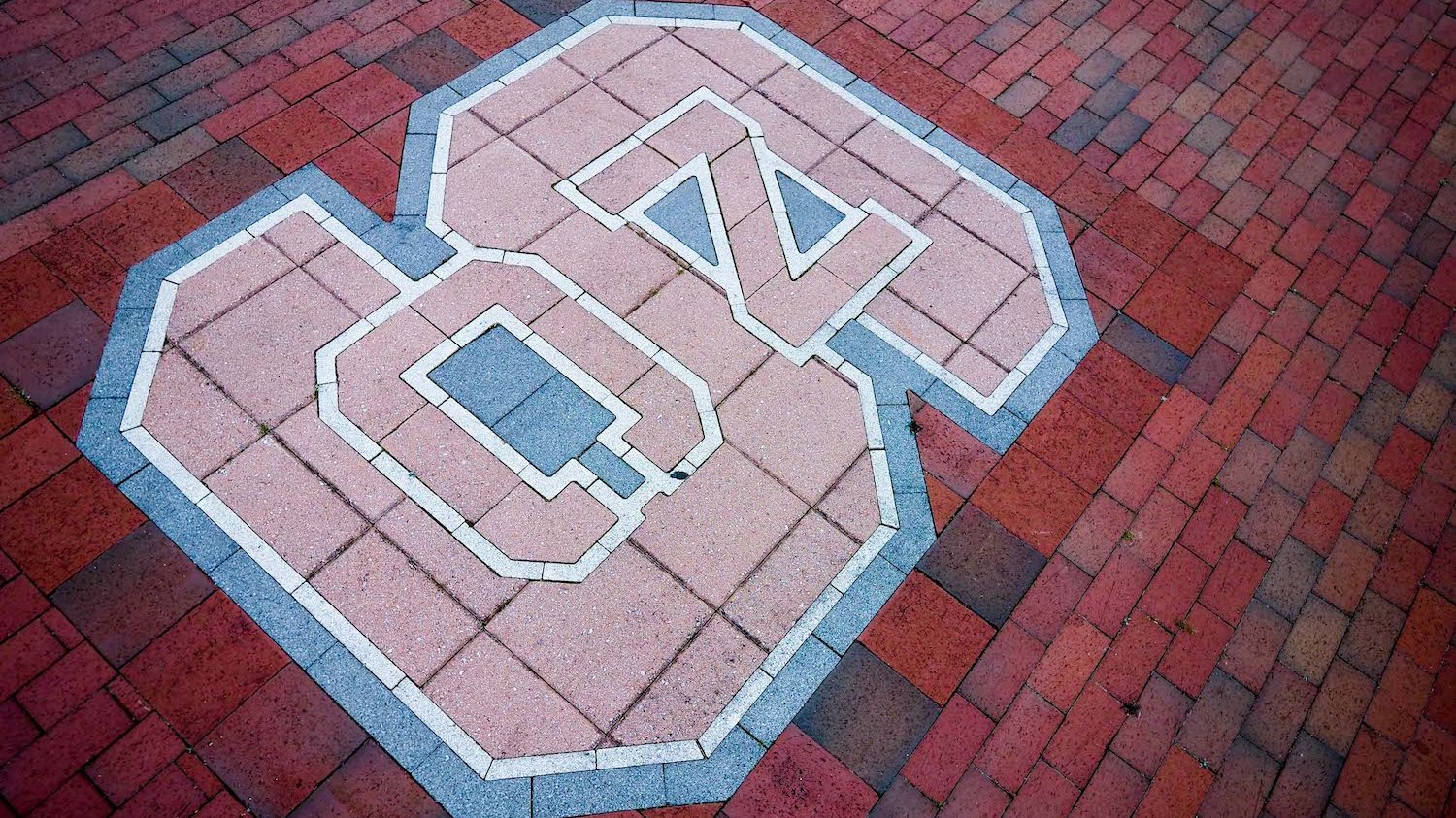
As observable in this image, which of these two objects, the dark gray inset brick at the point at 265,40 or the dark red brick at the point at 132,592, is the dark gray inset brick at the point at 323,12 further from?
the dark red brick at the point at 132,592

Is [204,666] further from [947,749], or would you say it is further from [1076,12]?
[1076,12]

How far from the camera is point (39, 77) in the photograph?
5.89 meters

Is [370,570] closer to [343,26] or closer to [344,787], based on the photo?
[344,787]

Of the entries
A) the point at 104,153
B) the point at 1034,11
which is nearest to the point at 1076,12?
the point at 1034,11

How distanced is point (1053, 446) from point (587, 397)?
271 cm

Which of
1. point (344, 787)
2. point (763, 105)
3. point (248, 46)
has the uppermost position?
point (763, 105)

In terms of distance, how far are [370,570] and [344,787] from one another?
100 centimetres

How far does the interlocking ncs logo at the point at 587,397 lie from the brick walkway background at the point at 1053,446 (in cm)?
23

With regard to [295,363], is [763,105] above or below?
above

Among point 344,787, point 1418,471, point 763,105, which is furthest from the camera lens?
point 763,105

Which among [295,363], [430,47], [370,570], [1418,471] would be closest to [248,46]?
[430,47]

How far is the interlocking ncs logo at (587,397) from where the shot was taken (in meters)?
4.24

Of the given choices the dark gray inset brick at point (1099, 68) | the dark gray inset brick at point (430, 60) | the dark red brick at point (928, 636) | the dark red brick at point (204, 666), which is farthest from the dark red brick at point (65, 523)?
the dark gray inset brick at point (1099, 68)

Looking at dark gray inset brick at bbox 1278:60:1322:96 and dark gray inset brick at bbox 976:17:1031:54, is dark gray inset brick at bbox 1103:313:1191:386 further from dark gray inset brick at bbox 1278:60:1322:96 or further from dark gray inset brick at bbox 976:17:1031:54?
dark gray inset brick at bbox 1278:60:1322:96
